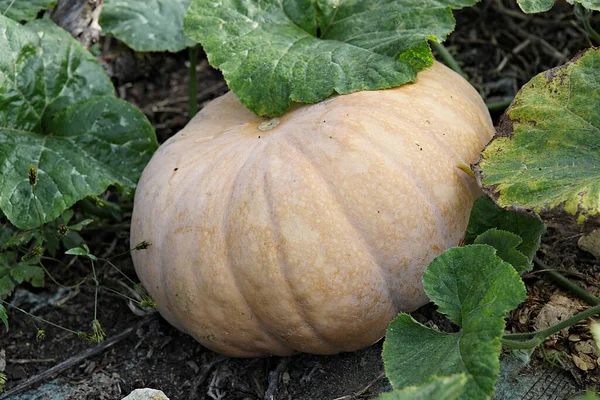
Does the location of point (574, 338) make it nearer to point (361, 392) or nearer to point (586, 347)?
point (586, 347)

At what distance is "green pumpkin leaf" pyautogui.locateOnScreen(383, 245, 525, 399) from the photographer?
1.72 m

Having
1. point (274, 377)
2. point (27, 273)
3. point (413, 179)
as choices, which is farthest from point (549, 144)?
point (27, 273)

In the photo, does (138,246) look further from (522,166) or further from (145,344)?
(522,166)

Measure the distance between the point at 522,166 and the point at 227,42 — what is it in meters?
1.03

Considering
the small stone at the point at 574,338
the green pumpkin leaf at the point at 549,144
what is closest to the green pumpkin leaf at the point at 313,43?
the green pumpkin leaf at the point at 549,144

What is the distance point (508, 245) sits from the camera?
2.11 metres

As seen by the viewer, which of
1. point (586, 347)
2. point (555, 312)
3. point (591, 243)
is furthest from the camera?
point (591, 243)

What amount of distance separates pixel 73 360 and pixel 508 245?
1.40m

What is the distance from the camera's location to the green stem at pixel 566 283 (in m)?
2.30

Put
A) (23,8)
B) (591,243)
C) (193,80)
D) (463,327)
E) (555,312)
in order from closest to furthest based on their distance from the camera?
(463,327)
(555,312)
(591,243)
(23,8)
(193,80)

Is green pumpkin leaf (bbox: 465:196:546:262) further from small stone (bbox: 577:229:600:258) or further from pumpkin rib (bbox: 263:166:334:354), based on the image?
pumpkin rib (bbox: 263:166:334:354)

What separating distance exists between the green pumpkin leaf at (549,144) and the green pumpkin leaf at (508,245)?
4.5 inches

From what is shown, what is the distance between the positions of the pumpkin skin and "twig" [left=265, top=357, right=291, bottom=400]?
2.7 inches

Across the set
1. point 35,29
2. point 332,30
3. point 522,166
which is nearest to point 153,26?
point 35,29
